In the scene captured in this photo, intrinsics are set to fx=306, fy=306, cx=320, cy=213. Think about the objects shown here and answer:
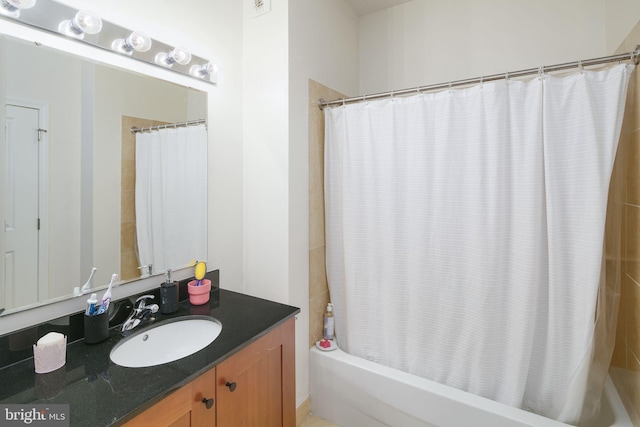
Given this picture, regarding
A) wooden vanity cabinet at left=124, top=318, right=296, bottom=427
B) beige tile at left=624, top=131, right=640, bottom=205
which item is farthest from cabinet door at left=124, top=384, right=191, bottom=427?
beige tile at left=624, top=131, right=640, bottom=205

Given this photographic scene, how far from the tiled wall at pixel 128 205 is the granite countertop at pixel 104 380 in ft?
0.88

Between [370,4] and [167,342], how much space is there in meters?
2.58

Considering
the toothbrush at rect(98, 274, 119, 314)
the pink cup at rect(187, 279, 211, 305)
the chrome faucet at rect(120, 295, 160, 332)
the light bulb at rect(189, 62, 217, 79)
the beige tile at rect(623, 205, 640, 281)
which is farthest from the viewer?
the light bulb at rect(189, 62, 217, 79)

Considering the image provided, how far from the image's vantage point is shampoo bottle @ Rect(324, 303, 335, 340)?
6.42 ft

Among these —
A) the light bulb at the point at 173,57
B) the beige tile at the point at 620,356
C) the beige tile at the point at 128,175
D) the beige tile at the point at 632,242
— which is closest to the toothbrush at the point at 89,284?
the beige tile at the point at 128,175

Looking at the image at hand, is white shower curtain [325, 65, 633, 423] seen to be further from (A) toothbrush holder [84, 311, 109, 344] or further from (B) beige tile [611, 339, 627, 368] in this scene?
(A) toothbrush holder [84, 311, 109, 344]

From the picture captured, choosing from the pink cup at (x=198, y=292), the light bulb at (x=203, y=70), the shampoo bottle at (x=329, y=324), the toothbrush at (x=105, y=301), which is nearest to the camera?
the toothbrush at (x=105, y=301)

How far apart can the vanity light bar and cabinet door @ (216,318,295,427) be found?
4.36 ft

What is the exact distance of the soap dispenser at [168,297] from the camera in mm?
1356

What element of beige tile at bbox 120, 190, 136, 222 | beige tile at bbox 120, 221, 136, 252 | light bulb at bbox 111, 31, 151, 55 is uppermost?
light bulb at bbox 111, 31, 151, 55

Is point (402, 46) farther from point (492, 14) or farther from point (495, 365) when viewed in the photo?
point (495, 365)

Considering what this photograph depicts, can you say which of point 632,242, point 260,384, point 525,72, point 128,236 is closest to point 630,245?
point 632,242

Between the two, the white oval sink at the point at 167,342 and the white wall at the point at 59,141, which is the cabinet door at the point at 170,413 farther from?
the white wall at the point at 59,141

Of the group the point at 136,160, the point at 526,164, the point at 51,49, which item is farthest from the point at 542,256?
the point at 51,49
